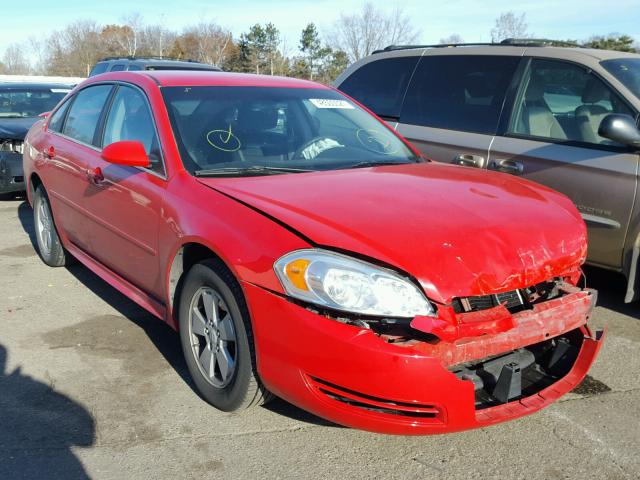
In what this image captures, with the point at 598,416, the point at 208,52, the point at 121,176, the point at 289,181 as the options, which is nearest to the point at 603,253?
the point at 598,416

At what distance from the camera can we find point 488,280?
2625mm

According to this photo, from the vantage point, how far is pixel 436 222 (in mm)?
2840

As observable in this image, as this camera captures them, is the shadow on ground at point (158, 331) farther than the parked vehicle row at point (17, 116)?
No

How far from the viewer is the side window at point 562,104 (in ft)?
15.2

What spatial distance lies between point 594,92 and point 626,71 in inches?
11.4

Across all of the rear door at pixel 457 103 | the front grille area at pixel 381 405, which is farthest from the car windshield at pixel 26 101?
the front grille area at pixel 381 405

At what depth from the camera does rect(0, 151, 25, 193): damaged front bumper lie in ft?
25.6

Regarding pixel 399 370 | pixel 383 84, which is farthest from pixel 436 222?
pixel 383 84

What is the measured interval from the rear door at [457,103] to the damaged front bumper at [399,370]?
2.53 meters

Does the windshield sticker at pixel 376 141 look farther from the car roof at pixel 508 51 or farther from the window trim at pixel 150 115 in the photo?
the car roof at pixel 508 51

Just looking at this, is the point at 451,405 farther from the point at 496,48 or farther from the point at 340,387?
the point at 496,48

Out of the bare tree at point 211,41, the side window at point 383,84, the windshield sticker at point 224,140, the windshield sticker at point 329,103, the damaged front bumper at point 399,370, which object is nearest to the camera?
the damaged front bumper at point 399,370

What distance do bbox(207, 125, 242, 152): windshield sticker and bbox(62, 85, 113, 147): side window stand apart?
118cm

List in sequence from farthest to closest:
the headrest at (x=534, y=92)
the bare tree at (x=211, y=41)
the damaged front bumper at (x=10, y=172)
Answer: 1. the bare tree at (x=211, y=41)
2. the damaged front bumper at (x=10, y=172)
3. the headrest at (x=534, y=92)
